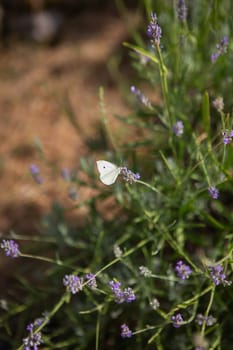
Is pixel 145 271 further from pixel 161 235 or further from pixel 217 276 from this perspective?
pixel 161 235

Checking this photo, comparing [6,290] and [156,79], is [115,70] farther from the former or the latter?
[6,290]

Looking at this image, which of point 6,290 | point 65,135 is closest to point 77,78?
point 65,135

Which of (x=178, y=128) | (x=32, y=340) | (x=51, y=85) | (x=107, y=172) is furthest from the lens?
(x=51, y=85)

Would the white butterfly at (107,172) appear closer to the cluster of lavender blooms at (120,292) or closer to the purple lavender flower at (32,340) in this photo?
the cluster of lavender blooms at (120,292)

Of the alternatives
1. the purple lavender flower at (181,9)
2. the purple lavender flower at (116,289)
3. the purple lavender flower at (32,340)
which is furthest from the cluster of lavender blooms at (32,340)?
the purple lavender flower at (181,9)

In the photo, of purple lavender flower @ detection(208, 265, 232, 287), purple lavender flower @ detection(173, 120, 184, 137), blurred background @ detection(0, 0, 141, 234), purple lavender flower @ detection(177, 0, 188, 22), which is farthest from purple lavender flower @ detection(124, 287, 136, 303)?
blurred background @ detection(0, 0, 141, 234)

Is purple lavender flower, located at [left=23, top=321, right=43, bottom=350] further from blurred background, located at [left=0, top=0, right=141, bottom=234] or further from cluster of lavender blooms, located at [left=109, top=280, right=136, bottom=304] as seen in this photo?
blurred background, located at [left=0, top=0, right=141, bottom=234]

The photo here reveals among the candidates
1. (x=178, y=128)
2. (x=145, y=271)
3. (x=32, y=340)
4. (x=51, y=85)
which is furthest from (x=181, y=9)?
(x=51, y=85)
